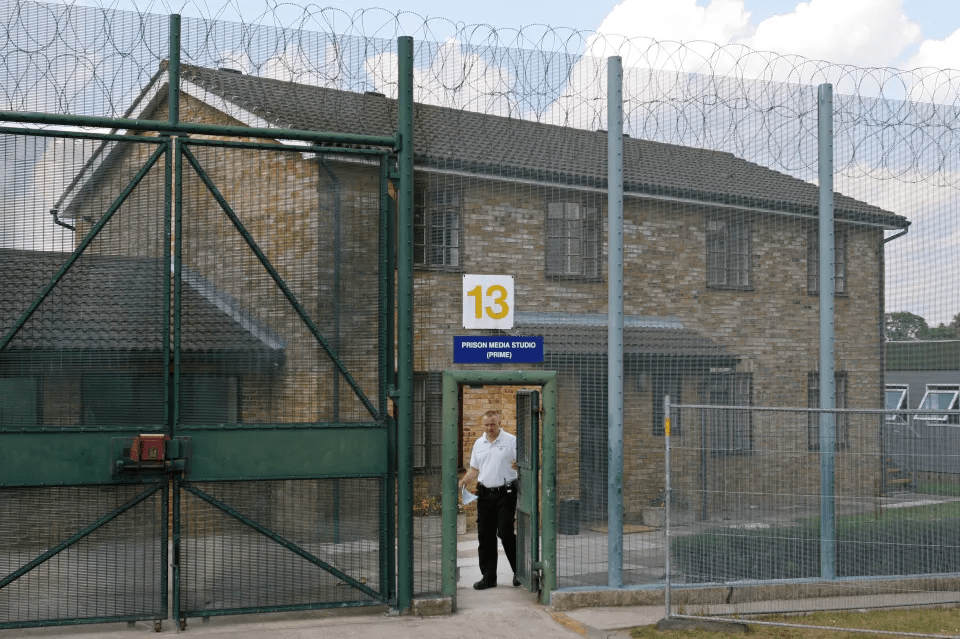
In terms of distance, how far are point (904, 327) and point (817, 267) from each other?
43.3 inches

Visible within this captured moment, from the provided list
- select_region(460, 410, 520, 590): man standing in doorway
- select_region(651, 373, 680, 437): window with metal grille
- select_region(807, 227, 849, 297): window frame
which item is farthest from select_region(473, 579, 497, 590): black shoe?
select_region(807, 227, 849, 297): window frame

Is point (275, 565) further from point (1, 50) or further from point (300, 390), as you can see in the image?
point (1, 50)

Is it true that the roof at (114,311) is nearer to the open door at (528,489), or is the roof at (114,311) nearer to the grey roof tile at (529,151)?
the grey roof tile at (529,151)

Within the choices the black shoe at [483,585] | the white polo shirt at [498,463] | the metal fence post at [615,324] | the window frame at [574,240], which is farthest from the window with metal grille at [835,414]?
the black shoe at [483,585]

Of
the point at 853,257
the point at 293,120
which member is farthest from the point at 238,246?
the point at 853,257

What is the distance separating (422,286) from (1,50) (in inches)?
159

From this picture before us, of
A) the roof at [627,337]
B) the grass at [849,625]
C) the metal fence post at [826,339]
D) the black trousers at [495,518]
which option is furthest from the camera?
the black trousers at [495,518]

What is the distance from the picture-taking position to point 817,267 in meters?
9.98

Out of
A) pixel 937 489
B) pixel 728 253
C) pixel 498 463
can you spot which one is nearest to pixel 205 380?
pixel 498 463

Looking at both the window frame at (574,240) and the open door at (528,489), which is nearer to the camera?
the window frame at (574,240)

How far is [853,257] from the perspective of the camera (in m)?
10.0

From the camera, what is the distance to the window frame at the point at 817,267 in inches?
393

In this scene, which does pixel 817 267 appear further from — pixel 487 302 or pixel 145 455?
pixel 145 455

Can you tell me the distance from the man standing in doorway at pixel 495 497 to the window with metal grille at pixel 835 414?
9.57 ft
